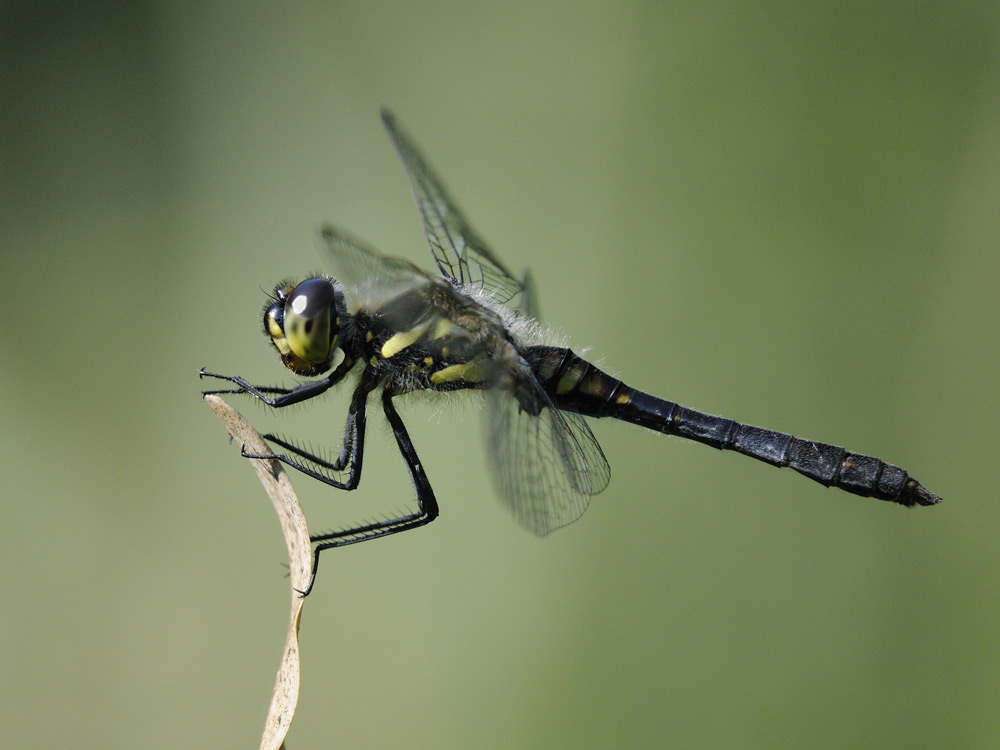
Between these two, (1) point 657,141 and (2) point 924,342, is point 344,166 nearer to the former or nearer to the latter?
(1) point 657,141

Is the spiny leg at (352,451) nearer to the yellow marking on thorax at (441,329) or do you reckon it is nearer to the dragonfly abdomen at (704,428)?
the yellow marking on thorax at (441,329)

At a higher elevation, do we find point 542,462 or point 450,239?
point 450,239

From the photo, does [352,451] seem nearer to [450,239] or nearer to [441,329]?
[441,329]

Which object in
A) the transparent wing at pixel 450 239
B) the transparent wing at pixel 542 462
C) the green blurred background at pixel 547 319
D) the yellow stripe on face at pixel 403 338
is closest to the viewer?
the transparent wing at pixel 542 462

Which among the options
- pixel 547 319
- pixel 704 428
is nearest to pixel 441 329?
pixel 704 428

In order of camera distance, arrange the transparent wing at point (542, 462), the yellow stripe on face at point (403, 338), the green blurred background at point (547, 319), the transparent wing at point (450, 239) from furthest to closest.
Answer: the green blurred background at point (547, 319) < the transparent wing at point (450, 239) < the yellow stripe on face at point (403, 338) < the transparent wing at point (542, 462)

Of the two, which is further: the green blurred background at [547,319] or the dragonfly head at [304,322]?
the green blurred background at [547,319]

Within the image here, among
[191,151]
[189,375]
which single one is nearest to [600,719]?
[189,375]

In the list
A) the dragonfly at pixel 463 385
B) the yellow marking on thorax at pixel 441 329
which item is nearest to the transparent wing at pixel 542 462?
the dragonfly at pixel 463 385
